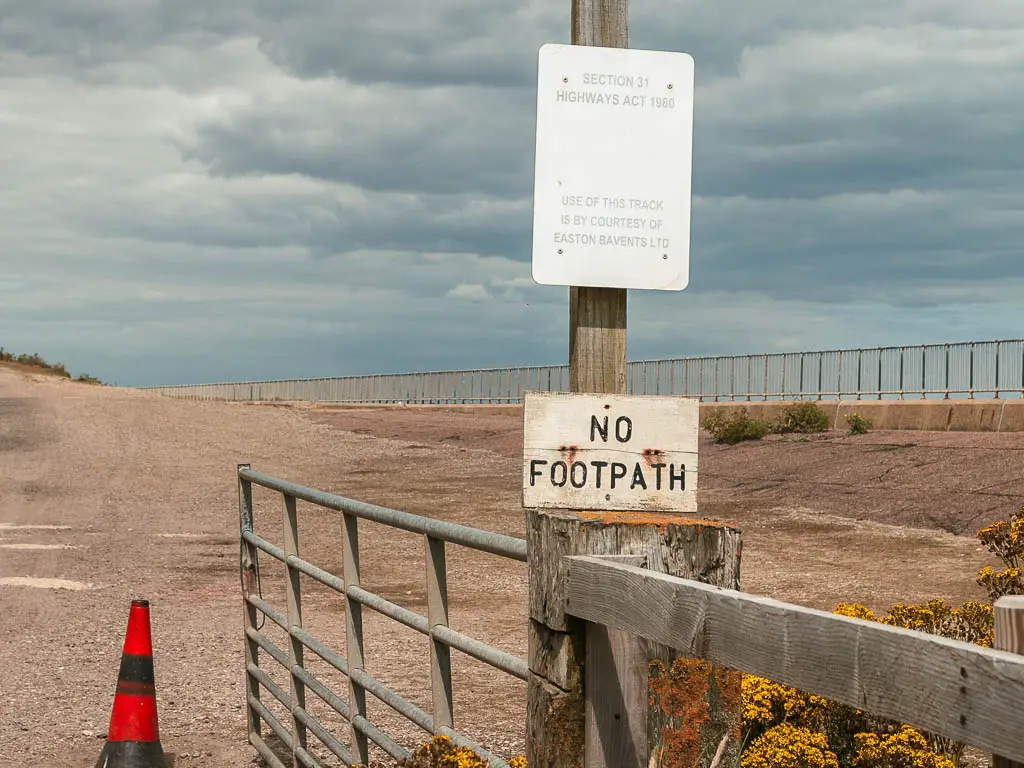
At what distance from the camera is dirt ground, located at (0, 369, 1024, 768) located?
8.85 metres

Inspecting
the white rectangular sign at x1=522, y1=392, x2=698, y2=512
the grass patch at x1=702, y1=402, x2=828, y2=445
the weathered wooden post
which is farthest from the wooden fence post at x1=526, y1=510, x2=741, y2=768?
the grass patch at x1=702, y1=402, x2=828, y2=445

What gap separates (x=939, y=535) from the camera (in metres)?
17.5

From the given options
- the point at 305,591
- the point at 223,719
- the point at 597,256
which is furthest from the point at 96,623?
the point at 597,256

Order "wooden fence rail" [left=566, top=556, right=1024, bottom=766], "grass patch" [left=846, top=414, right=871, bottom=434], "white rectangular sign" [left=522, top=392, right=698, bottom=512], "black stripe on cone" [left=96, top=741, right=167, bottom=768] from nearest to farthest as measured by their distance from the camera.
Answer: "wooden fence rail" [left=566, top=556, right=1024, bottom=766] < "white rectangular sign" [left=522, top=392, right=698, bottom=512] < "black stripe on cone" [left=96, top=741, right=167, bottom=768] < "grass patch" [left=846, top=414, right=871, bottom=434]

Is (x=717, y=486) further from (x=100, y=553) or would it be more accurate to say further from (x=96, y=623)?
(x=96, y=623)

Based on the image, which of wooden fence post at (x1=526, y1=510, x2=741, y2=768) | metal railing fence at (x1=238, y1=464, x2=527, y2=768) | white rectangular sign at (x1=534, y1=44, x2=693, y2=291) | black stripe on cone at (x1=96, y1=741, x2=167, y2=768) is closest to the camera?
wooden fence post at (x1=526, y1=510, x2=741, y2=768)

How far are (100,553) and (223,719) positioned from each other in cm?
887

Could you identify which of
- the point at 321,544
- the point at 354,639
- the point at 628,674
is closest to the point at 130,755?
the point at 354,639

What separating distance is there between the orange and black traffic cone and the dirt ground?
95cm

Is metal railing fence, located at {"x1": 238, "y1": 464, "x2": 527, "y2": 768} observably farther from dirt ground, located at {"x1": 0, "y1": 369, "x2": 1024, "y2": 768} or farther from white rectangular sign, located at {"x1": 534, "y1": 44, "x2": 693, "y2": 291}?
white rectangular sign, located at {"x1": 534, "y1": 44, "x2": 693, "y2": 291}

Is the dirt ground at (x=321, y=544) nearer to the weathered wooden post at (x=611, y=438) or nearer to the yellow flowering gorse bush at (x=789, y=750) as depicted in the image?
the yellow flowering gorse bush at (x=789, y=750)

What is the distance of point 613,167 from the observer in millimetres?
4387

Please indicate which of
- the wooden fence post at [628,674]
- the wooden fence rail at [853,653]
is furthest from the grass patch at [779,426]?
the wooden fence rail at [853,653]

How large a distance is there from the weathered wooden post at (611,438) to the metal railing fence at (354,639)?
31 cm
